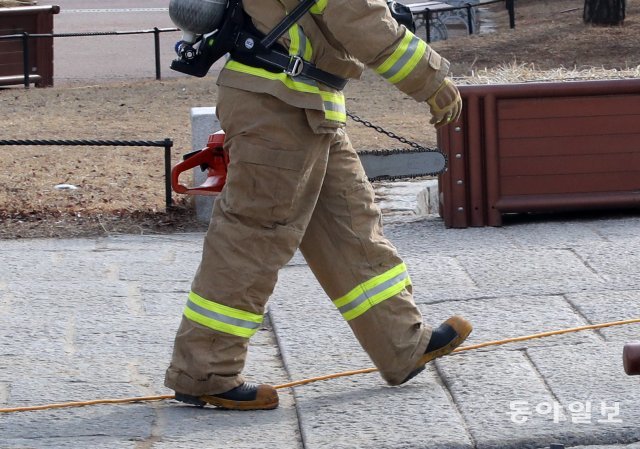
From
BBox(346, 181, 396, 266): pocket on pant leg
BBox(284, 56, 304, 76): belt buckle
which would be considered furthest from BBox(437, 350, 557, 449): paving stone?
BBox(284, 56, 304, 76): belt buckle

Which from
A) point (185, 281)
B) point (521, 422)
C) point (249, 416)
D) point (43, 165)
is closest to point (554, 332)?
point (521, 422)

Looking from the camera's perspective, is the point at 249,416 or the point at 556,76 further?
the point at 556,76

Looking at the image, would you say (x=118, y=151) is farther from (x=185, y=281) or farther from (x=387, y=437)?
(x=387, y=437)

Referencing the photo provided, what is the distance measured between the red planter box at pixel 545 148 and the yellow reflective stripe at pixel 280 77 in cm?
270

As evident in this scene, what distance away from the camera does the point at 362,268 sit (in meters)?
4.27

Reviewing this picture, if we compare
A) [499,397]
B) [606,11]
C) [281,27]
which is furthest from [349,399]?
[606,11]

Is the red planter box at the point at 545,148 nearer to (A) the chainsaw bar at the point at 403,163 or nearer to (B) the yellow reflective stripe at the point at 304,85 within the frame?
(A) the chainsaw bar at the point at 403,163

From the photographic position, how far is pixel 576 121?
21.8 feet

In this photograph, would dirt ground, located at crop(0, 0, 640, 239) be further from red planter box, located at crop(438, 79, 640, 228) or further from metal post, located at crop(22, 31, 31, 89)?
red planter box, located at crop(438, 79, 640, 228)

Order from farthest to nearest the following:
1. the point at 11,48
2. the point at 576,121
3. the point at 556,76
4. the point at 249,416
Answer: the point at 11,48
the point at 556,76
the point at 576,121
the point at 249,416

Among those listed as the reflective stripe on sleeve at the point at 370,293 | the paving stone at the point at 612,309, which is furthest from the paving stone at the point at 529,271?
the reflective stripe on sleeve at the point at 370,293

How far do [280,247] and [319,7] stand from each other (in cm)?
82

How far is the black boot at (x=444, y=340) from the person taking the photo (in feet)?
14.3

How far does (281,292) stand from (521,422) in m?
2.01
